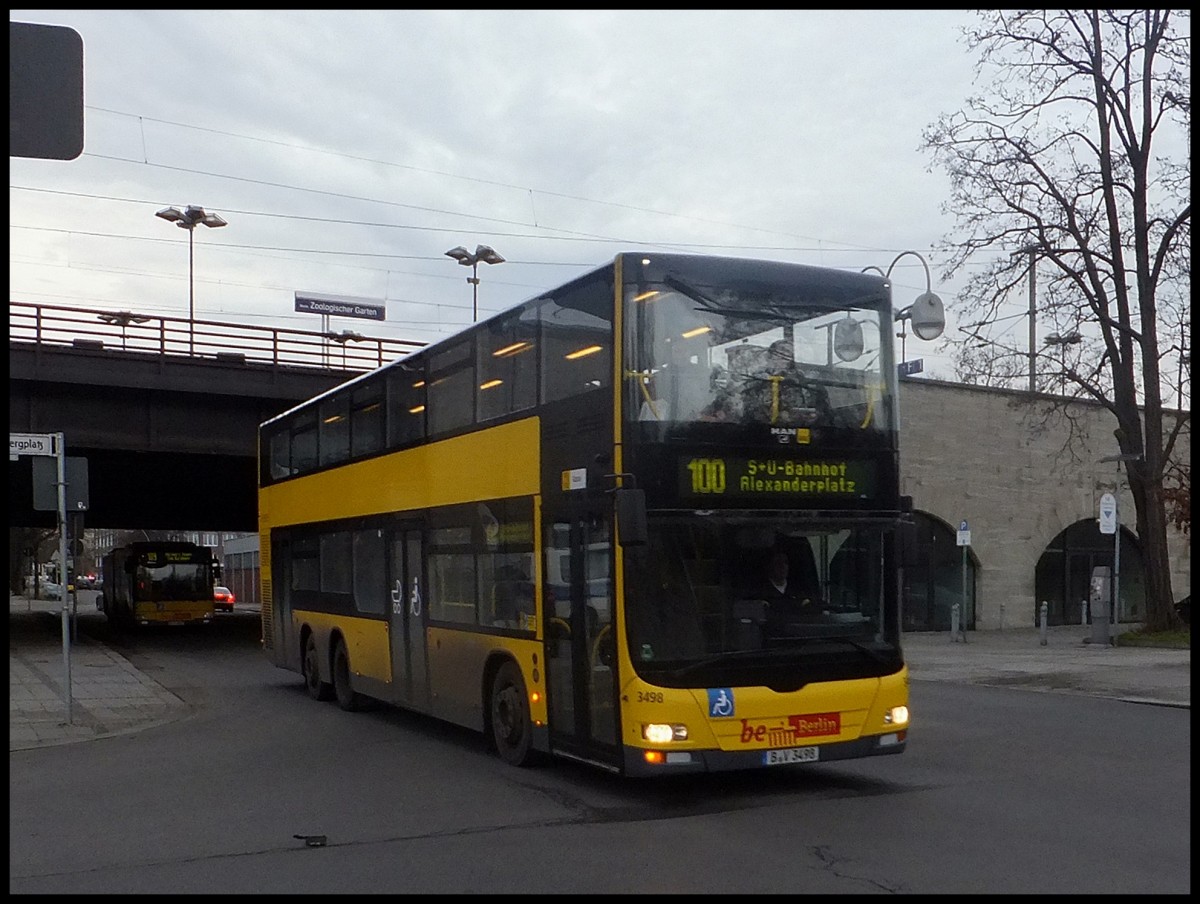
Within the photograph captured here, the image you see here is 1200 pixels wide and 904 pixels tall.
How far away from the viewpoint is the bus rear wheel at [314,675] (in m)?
17.9

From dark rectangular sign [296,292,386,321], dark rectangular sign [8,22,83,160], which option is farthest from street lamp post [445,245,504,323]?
dark rectangular sign [8,22,83,160]

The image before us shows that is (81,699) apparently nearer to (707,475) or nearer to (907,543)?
(707,475)

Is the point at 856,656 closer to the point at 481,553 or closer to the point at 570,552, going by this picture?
the point at 570,552

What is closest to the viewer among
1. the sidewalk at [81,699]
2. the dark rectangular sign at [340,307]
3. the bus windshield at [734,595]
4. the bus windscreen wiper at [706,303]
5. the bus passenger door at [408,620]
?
the bus windshield at [734,595]

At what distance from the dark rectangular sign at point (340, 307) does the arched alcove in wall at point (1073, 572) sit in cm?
2794

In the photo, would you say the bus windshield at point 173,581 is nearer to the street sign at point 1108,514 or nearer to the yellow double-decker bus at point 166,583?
the yellow double-decker bus at point 166,583

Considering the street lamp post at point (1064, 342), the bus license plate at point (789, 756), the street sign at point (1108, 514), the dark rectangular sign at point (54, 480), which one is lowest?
the bus license plate at point (789, 756)

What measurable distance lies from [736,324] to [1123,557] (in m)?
33.3

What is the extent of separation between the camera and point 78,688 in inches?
806

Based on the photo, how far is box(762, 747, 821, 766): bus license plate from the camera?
31.3 feet

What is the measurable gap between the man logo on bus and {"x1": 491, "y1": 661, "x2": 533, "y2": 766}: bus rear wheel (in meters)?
2.23

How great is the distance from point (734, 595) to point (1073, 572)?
3058 centimetres

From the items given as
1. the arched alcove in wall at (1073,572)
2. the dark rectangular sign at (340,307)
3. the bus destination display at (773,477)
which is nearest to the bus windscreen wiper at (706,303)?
the bus destination display at (773,477)

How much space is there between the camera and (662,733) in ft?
30.7
